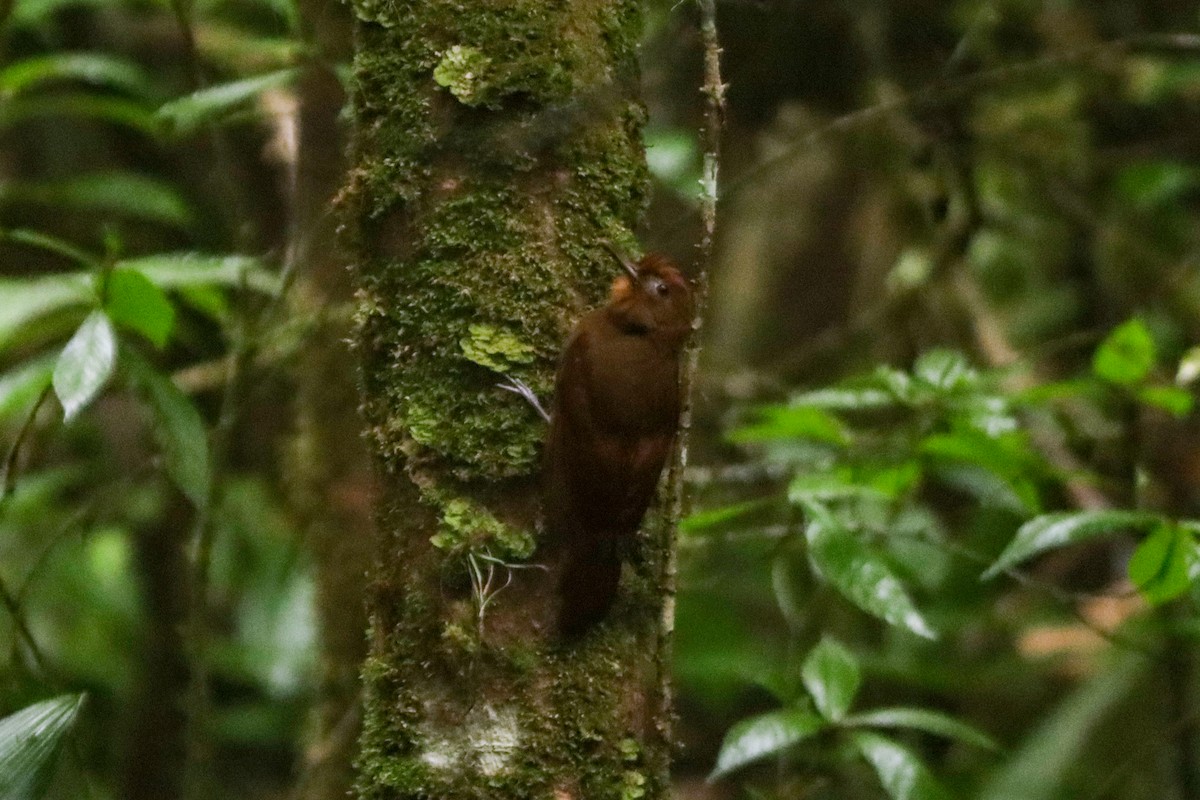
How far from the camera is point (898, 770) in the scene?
2330 mm

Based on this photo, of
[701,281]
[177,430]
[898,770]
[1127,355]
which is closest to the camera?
[701,281]

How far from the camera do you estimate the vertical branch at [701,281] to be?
6.45ft

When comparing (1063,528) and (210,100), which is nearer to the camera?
(1063,528)

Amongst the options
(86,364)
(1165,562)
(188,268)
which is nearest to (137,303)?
(86,364)

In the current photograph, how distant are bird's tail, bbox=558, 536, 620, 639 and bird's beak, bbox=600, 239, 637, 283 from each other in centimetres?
43

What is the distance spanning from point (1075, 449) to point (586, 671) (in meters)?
2.22

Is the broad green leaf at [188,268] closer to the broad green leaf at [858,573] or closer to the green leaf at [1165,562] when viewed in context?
the broad green leaf at [858,573]

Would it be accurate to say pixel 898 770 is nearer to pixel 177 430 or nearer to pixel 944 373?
pixel 944 373

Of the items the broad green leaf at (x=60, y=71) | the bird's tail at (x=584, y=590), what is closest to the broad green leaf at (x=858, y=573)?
the bird's tail at (x=584, y=590)

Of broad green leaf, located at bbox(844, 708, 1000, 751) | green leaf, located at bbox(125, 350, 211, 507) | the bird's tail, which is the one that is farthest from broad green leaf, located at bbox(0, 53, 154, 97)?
broad green leaf, located at bbox(844, 708, 1000, 751)

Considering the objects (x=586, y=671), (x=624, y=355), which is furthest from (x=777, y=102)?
(x=586, y=671)

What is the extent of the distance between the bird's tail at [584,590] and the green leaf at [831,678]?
2.10 feet

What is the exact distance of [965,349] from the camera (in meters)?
4.47

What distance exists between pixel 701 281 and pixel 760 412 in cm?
83
